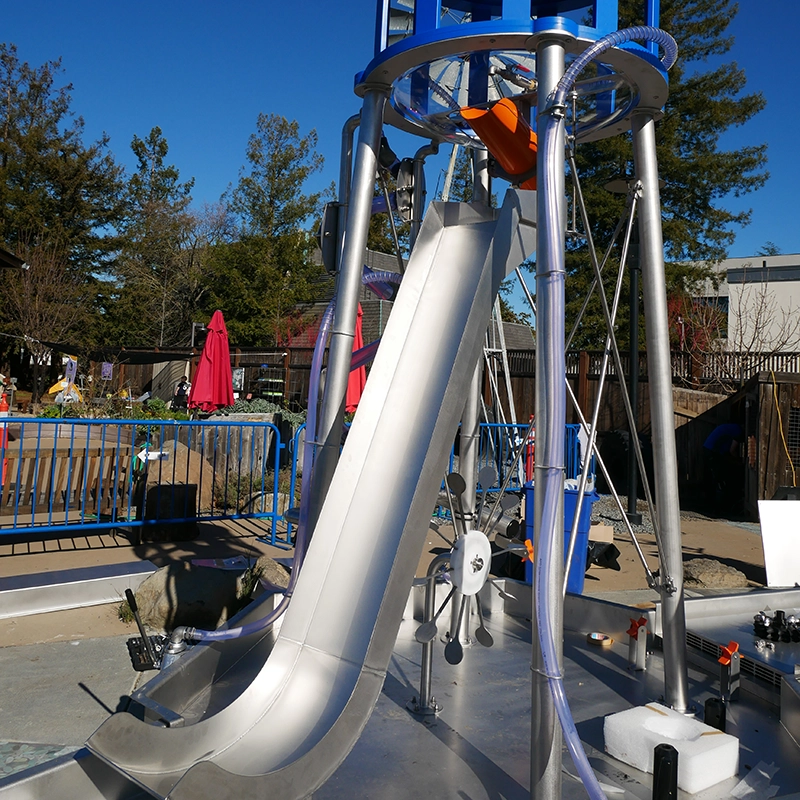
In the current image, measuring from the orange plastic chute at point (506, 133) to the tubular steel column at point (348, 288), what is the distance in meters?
0.54

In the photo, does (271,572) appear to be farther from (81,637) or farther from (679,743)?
(679,743)

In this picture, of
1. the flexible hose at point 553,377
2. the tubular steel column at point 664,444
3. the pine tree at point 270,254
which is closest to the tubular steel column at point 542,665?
the flexible hose at point 553,377

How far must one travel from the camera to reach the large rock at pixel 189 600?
538 centimetres

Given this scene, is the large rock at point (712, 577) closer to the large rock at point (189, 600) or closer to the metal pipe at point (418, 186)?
the large rock at point (189, 600)

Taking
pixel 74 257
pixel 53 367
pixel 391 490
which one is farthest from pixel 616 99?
pixel 74 257

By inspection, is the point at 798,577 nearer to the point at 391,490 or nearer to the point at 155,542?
the point at 391,490

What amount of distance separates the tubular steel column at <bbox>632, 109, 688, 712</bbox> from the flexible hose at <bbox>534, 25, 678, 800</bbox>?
40.0 inches

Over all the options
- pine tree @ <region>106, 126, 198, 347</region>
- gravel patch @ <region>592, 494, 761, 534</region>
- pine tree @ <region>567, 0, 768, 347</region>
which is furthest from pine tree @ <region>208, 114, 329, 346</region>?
gravel patch @ <region>592, 494, 761, 534</region>

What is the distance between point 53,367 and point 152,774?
115 feet

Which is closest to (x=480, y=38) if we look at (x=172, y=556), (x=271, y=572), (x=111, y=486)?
(x=271, y=572)

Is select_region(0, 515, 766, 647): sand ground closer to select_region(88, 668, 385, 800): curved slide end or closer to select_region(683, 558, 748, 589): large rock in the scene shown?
select_region(683, 558, 748, 589): large rock

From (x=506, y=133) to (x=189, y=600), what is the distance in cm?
384

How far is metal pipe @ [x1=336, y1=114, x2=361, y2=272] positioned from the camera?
445 centimetres

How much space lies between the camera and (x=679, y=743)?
3.06 meters
